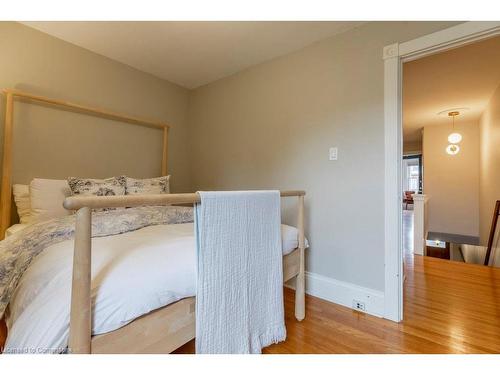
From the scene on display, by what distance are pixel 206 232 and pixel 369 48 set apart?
1.81 m

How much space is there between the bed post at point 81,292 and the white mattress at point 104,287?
4 centimetres

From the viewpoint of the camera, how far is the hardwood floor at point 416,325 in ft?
4.65

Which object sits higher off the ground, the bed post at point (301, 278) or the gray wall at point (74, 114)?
the gray wall at point (74, 114)

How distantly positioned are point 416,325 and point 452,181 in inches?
169

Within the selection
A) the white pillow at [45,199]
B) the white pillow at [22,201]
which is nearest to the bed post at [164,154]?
the white pillow at [45,199]

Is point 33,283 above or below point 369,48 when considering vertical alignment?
below

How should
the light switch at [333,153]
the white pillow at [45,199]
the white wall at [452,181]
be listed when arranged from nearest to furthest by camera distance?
the white pillow at [45,199] → the light switch at [333,153] → the white wall at [452,181]

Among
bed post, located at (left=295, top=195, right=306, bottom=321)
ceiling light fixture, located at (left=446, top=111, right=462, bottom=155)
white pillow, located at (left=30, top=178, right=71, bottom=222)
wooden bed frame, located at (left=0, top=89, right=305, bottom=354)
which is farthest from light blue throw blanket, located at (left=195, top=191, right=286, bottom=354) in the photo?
ceiling light fixture, located at (left=446, top=111, right=462, bottom=155)

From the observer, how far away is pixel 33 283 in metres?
0.90

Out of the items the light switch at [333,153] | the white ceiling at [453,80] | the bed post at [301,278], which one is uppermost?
the white ceiling at [453,80]

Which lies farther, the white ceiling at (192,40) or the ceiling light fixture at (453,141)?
the ceiling light fixture at (453,141)

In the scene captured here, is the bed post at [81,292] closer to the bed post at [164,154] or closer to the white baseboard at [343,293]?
the white baseboard at [343,293]
